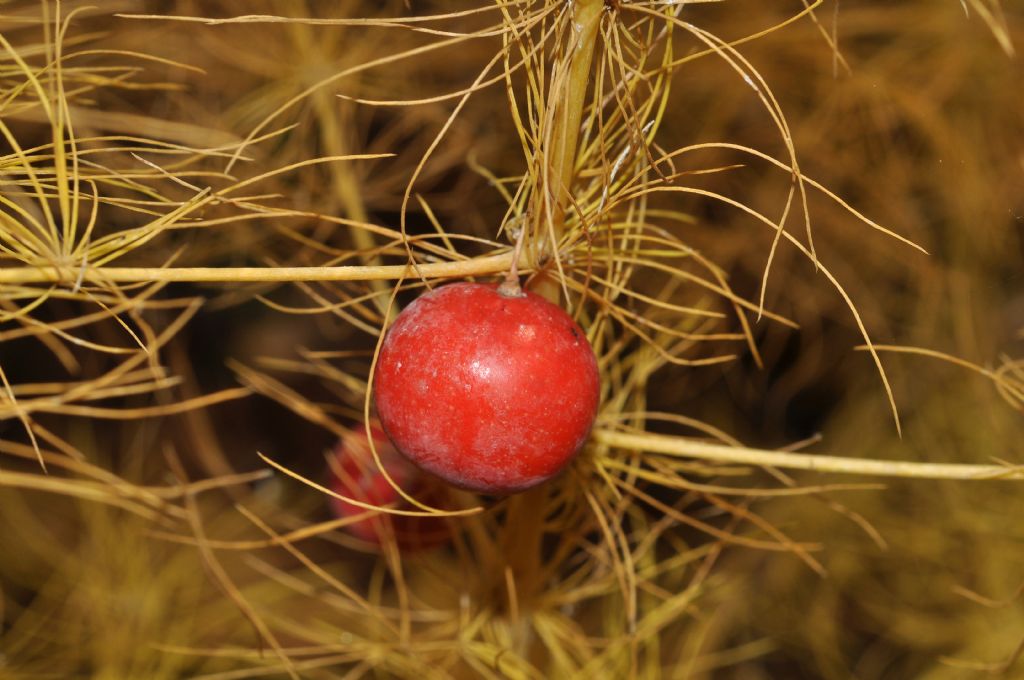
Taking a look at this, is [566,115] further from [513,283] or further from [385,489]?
[385,489]

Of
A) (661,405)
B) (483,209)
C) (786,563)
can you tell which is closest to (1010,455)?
(786,563)

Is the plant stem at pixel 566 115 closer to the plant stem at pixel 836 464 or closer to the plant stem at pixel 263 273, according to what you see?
the plant stem at pixel 263 273

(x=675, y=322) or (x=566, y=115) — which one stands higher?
(x=566, y=115)

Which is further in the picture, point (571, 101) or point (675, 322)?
point (675, 322)

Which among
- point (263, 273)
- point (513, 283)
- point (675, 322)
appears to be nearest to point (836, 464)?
point (513, 283)

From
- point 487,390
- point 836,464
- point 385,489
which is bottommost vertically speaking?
point 385,489

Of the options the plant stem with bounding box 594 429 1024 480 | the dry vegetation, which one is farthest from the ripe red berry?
the plant stem with bounding box 594 429 1024 480

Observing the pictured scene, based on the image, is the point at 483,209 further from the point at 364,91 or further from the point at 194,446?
the point at 194,446
